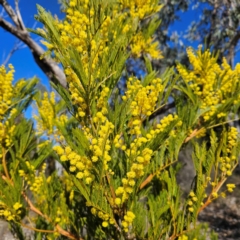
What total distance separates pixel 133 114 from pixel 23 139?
685 mm

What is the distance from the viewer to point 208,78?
120cm

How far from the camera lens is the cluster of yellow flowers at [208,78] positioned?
1.18 m

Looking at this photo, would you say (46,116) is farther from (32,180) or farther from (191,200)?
(191,200)

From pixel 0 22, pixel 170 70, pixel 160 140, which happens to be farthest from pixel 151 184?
pixel 0 22

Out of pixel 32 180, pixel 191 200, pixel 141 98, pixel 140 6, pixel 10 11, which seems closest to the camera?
pixel 141 98

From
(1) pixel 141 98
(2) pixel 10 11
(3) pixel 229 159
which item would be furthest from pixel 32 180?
(2) pixel 10 11

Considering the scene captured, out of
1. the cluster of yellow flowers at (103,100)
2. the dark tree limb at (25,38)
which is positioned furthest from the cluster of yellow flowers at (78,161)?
the dark tree limb at (25,38)

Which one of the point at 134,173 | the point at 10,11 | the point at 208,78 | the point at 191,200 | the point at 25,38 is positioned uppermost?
the point at 10,11

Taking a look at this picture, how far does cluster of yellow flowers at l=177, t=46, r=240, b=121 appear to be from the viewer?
46.4 inches

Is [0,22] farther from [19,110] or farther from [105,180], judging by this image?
[105,180]

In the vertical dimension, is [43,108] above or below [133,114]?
above

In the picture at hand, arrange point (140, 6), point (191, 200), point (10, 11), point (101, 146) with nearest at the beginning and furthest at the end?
point (101, 146) < point (191, 200) < point (140, 6) < point (10, 11)

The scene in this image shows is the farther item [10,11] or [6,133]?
[10,11]

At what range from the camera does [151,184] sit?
118cm
